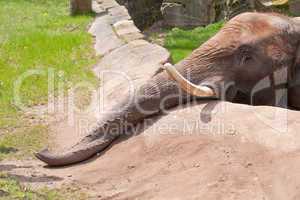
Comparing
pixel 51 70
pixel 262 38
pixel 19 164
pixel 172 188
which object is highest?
pixel 262 38

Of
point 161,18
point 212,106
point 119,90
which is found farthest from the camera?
point 161,18

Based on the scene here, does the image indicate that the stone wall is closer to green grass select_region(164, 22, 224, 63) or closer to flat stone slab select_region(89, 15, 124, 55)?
green grass select_region(164, 22, 224, 63)

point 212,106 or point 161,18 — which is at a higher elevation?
point 212,106

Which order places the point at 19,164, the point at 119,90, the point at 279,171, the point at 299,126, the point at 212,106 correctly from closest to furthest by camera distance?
1. the point at 279,171
2. the point at 299,126
3. the point at 212,106
4. the point at 19,164
5. the point at 119,90

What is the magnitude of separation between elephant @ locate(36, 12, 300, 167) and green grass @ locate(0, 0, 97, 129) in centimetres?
224

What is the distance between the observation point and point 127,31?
12945mm

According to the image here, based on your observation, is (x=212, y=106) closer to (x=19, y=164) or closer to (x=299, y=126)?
(x=299, y=126)

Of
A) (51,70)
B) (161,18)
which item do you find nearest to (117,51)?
(51,70)

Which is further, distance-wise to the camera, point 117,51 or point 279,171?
point 117,51

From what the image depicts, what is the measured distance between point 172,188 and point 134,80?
3.71 m

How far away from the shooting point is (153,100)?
714 centimetres

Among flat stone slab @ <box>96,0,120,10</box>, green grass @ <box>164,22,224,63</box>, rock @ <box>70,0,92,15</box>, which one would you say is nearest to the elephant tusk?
green grass @ <box>164,22,224,63</box>

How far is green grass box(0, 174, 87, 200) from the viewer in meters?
6.04

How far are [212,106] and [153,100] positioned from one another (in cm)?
57
